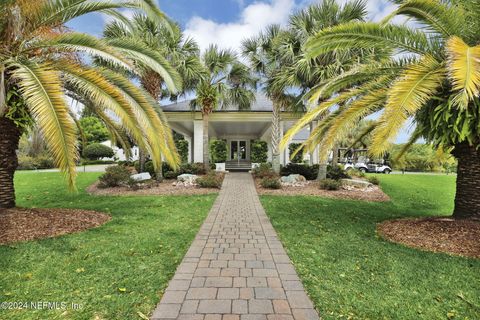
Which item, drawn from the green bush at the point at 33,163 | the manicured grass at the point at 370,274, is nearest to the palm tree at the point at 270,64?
the manicured grass at the point at 370,274

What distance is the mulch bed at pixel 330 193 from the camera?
33.8ft

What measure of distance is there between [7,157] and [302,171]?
12.6m

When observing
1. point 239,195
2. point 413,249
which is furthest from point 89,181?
point 413,249

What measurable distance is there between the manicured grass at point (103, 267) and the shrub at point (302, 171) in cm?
909

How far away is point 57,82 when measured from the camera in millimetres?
4375

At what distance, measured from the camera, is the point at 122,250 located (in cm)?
439

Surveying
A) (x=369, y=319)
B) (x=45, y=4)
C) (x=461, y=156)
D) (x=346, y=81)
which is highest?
(x=45, y=4)

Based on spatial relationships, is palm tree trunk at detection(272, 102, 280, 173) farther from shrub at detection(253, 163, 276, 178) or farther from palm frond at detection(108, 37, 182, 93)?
palm frond at detection(108, 37, 182, 93)

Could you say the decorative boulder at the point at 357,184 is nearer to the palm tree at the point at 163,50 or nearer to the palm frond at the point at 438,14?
the palm frond at the point at 438,14

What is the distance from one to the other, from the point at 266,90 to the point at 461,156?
1042cm

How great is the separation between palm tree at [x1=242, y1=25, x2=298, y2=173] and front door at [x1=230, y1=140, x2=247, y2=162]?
418 inches

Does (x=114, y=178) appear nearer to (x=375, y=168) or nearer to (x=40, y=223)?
(x=40, y=223)

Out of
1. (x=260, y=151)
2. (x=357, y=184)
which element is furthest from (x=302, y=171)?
(x=260, y=151)

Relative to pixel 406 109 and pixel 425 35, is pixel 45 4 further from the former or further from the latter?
pixel 425 35
